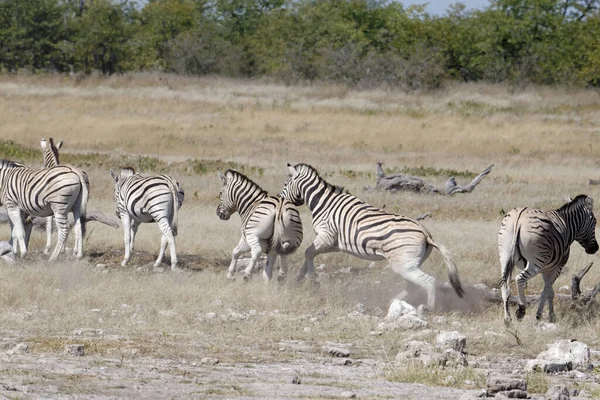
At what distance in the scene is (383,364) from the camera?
8.29 meters

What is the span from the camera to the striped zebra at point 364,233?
1119 cm

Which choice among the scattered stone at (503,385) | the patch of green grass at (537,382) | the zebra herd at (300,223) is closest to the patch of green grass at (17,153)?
the zebra herd at (300,223)

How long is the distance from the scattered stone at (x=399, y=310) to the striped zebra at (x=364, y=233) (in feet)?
1.66

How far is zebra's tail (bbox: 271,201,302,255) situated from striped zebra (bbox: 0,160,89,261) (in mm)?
3234

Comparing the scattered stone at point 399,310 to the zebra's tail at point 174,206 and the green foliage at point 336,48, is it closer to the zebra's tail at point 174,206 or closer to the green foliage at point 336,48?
the zebra's tail at point 174,206

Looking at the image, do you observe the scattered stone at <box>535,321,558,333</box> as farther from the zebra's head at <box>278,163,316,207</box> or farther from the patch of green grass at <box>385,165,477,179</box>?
the patch of green grass at <box>385,165,477,179</box>

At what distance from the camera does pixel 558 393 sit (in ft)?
22.2

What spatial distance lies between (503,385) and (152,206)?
811 cm

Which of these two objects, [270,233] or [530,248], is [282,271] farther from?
[530,248]

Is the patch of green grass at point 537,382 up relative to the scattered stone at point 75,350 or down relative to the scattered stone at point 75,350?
up

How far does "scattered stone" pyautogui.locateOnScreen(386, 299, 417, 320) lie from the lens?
34.4ft

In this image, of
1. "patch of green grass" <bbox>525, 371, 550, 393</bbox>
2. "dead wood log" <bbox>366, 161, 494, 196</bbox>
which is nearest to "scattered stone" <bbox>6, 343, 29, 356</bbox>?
"patch of green grass" <bbox>525, 371, 550, 393</bbox>

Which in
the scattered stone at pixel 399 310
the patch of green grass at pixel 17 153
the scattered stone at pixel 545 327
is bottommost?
the patch of green grass at pixel 17 153

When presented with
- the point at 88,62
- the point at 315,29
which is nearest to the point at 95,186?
the point at 88,62
